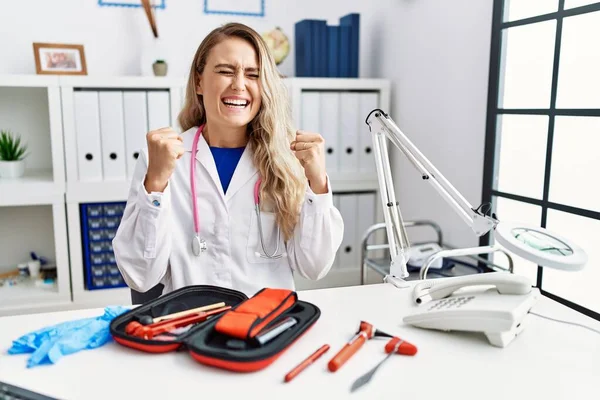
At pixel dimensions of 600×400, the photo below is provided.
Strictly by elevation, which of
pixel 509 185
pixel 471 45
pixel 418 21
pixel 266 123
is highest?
pixel 418 21

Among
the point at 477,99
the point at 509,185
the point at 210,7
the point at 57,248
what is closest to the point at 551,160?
the point at 509,185

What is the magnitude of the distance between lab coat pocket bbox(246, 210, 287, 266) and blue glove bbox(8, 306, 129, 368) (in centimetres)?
54

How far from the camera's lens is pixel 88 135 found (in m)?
2.48

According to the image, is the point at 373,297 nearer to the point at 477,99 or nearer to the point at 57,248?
the point at 477,99

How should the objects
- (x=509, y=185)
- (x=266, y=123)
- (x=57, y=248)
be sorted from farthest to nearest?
(x=57, y=248)
(x=509, y=185)
(x=266, y=123)

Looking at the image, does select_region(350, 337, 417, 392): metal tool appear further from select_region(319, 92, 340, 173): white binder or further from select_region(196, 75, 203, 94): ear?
select_region(319, 92, 340, 173): white binder

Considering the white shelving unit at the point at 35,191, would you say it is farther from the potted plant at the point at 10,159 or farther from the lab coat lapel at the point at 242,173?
the lab coat lapel at the point at 242,173

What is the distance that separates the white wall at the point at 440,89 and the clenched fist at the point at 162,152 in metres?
1.44

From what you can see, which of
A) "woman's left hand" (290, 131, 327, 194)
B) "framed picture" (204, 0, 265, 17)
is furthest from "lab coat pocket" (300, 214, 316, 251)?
"framed picture" (204, 0, 265, 17)

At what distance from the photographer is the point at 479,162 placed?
2.26 metres

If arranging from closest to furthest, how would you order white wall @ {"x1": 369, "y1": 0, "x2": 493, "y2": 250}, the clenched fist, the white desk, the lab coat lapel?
the white desk, the clenched fist, the lab coat lapel, white wall @ {"x1": 369, "y1": 0, "x2": 493, "y2": 250}

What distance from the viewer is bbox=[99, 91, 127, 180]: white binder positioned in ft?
8.13

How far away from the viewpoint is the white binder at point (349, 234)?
288cm

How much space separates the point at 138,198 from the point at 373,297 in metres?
0.63
